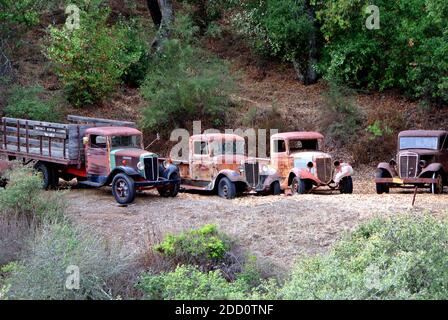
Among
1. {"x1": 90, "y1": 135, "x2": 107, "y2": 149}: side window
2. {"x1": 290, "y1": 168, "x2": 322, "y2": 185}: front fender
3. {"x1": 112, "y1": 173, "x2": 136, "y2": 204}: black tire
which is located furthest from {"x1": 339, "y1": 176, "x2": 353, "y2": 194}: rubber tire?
{"x1": 90, "y1": 135, "x2": 107, "y2": 149}: side window

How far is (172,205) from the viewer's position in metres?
13.7

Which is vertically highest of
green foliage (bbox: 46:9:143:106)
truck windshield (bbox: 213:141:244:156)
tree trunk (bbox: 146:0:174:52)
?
tree trunk (bbox: 146:0:174:52)

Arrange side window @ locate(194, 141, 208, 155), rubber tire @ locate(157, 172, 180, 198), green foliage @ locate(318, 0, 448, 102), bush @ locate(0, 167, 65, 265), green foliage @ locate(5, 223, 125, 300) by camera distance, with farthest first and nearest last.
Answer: green foliage @ locate(318, 0, 448, 102)
side window @ locate(194, 141, 208, 155)
rubber tire @ locate(157, 172, 180, 198)
bush @ locate(0, 167, 65, 265)
green foliage @ locate(5, 223, 125, 300)

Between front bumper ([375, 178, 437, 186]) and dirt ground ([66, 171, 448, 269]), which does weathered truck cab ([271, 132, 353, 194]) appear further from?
dirt ground ([66, 171, 448, 269])

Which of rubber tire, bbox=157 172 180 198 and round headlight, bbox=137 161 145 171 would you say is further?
rubber tire, bbox=157 172 180 198

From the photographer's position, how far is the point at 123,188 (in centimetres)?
1441

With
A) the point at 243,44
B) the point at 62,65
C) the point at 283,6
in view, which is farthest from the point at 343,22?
the point at 62,65

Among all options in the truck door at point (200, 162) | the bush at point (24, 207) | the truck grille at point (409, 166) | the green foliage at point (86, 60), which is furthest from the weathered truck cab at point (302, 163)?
the green foliage at point (86, 60)

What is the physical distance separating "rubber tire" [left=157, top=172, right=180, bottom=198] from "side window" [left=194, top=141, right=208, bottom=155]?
46.4 inches

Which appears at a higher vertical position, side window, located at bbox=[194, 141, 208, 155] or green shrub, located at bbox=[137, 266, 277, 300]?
side window, located at bbox=[194, 141, 208, 155]

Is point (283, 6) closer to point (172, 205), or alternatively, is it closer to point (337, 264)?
point (172, 205)

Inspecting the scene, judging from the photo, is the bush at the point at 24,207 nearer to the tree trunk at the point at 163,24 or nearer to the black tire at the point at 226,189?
the black tire at the point at 226,189

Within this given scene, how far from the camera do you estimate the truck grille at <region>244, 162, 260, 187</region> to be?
614 inches
